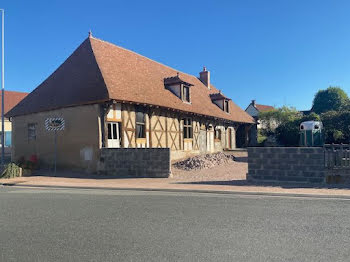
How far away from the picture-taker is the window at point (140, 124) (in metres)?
16.9

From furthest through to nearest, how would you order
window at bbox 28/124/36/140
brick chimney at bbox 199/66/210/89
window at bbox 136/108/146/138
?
brick chimney at bbox 199/66/210/89
window at bbox 28/124/36/140
window at bbox 136/108/146/138

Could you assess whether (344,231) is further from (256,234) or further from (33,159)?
(33,159)

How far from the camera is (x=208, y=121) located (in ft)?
77.7

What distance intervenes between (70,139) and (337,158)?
40.8 feet

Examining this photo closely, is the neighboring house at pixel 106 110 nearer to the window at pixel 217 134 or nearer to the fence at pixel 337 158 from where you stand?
the window at pixel 217 134

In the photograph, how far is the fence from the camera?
34.3ft

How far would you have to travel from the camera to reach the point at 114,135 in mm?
15789

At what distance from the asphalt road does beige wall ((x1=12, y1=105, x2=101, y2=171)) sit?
6999 mm

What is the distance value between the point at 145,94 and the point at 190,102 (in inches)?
206

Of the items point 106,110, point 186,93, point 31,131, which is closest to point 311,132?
point 186,93

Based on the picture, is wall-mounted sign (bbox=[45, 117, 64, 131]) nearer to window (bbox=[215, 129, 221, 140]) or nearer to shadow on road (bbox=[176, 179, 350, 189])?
shadow on road (bbox=[176, 179, 350, 189])

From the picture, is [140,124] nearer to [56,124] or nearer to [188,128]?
[56,124]

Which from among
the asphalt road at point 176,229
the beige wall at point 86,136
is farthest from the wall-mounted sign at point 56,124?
the asphalt road at point 176,229

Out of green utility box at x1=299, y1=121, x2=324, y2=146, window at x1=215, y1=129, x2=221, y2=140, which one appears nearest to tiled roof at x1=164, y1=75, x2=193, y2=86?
window at x1=215, y1=129, x2=221, y2=140
